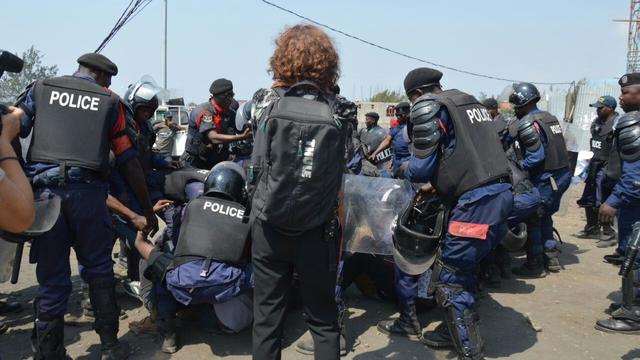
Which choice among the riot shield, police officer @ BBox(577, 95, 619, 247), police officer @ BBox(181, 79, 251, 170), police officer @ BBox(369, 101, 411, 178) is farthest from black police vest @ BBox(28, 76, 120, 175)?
police officer @ BBox(577, 95, 619, 247)

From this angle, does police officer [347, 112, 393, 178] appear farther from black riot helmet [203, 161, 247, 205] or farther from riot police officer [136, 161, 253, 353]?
riot police officer [136, 161, 253, 353]

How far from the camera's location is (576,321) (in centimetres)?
442

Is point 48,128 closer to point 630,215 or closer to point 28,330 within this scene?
point 28,330

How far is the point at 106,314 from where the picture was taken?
345 centimetres

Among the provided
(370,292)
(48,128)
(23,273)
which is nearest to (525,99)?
(370,292)

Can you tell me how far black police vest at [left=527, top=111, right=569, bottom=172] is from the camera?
18.2 ft

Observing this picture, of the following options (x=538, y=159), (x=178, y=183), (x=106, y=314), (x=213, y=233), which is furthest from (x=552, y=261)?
(x=106, y=314)

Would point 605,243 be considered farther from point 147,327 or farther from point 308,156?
point 308,156

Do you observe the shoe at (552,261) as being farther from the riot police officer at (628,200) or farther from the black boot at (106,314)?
the black boot at (106,314)

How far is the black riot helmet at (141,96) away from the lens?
4.73 metres

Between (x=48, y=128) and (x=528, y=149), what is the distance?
4529 millimetres

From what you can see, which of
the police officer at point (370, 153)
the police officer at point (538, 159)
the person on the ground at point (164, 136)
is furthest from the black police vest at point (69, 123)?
the police officer at point (538, 159)

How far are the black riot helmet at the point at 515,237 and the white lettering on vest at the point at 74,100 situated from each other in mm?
3883

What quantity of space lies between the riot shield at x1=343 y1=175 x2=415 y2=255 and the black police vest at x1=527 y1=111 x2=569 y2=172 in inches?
87.0
